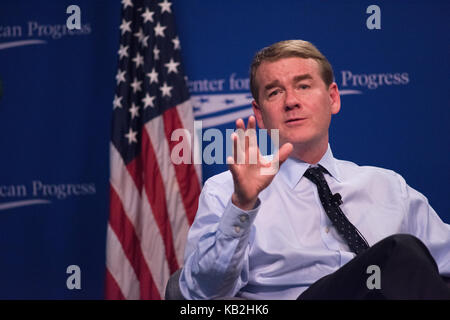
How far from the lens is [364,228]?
5.30 feet

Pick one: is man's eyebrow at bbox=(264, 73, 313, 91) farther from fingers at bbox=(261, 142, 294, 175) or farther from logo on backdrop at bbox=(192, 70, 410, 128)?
logo on backdrop at bbox=(192, 70, 410, 128)

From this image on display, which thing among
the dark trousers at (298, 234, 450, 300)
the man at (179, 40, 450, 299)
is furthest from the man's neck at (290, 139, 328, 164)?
the dark trousers at (298, 234, 450, 300)

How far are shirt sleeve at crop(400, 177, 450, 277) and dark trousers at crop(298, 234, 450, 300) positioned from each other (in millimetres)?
458

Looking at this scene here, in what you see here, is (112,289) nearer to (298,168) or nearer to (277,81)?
(298,168)

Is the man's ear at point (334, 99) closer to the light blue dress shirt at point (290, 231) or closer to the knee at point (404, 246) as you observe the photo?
the light blue dress shirt at point (290, 231)

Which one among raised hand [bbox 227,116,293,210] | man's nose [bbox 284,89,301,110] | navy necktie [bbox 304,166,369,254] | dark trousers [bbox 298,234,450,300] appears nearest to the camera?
dark trousers [bbox 298,234,450,300]

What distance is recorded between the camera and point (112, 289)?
9.27ft

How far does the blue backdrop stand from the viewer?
305 centimetres

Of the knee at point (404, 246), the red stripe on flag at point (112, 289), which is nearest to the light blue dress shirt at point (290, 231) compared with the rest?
the knee at point (404, 246)

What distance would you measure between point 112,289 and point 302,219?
5.29ft

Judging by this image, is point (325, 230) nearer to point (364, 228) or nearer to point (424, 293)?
point (364, 228)

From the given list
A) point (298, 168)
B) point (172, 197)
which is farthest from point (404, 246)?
point (172, 197)

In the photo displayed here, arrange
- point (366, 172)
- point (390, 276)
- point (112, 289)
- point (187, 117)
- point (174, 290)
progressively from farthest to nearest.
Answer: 1. point (187, 117)
2. point (112, 289)
3. point (366, 172)
4. point (174, 290)
5. point (390, 276)

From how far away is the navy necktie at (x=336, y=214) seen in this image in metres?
1.52
